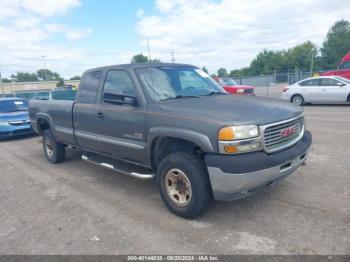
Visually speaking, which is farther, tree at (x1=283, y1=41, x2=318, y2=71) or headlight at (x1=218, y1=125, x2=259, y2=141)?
tree at (x1=283, y1=41, x2=318, y2=71)

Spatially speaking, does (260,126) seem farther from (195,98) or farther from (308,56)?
(308,56)

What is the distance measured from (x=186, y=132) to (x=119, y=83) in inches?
64.1

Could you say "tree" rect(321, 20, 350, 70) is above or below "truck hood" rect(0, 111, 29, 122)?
above

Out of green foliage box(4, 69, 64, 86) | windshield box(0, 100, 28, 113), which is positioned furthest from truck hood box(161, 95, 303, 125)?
green foliage box(4, 69, 64, 86)

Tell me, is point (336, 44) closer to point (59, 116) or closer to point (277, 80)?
point (277, 80)

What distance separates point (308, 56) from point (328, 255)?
7759 centimetres

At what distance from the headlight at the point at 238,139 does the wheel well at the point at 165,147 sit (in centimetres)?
61

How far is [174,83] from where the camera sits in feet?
13.3

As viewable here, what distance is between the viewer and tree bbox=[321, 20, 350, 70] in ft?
227

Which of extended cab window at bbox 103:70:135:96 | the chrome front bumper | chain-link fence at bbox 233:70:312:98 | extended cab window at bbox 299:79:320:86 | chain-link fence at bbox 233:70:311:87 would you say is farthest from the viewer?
chain-link fence at bbox 233:70:311:87

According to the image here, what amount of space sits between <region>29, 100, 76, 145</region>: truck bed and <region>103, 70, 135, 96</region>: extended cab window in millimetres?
1079

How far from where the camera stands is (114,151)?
4234 mm

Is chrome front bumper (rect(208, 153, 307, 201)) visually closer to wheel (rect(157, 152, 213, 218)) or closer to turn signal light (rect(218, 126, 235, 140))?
wheel (rect(157, 152, 213, 218))

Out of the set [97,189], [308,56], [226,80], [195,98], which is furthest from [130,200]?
[308,56]
